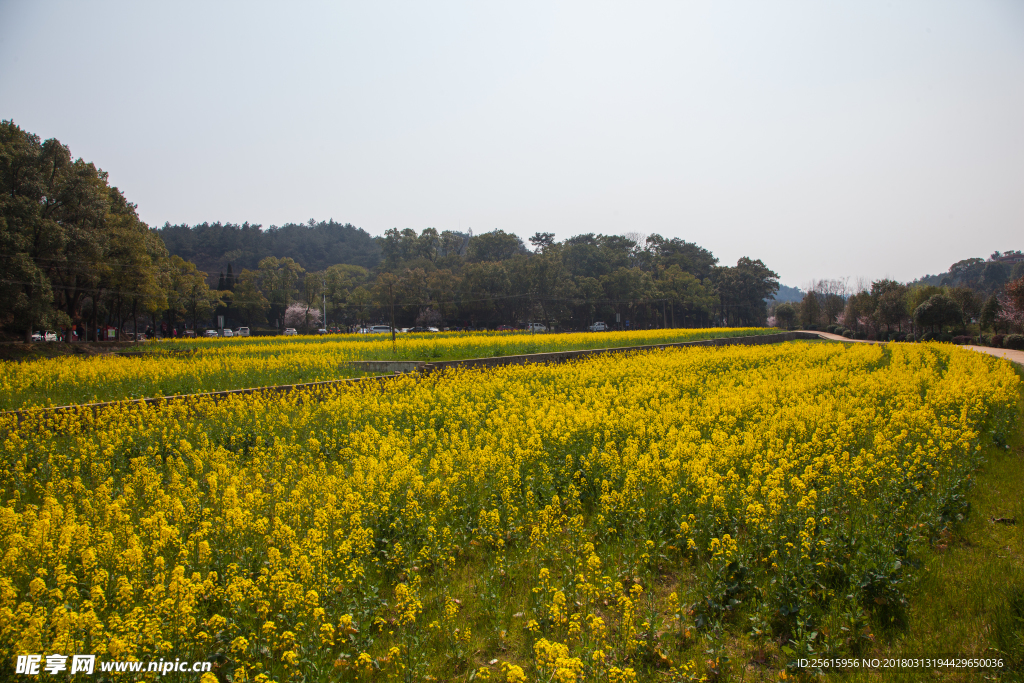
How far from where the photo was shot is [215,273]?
286ft

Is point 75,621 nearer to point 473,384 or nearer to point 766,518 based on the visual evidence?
point 766,518

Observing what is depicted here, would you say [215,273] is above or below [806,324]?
above

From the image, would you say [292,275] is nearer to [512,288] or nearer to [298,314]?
[298,314]

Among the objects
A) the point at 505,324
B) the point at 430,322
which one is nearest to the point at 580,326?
the point at 505,324

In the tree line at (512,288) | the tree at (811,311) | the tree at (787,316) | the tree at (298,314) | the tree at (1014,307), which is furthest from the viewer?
the tree at (298,314)

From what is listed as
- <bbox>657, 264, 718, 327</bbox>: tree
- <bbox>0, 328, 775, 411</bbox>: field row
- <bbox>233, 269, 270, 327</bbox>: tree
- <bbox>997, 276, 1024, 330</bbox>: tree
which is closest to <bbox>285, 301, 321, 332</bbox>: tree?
<bbox>233, 269, 270, 327</bbox>: tree

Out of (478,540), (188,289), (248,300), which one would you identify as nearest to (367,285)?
(248,300)

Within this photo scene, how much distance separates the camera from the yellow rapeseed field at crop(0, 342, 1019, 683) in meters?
3.32

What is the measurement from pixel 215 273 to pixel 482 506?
95.5 m

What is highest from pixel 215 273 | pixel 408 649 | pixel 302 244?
pixel 302 244

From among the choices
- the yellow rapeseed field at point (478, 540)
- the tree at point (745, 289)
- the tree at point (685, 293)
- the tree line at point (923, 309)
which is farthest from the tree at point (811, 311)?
the yellow rapeseed field at point (478, 540)

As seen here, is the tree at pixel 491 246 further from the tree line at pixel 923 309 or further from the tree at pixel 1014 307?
the tree at pixel 1014 307

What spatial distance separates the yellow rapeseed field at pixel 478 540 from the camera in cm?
332

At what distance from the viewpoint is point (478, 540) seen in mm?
4879
